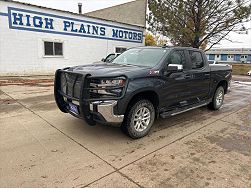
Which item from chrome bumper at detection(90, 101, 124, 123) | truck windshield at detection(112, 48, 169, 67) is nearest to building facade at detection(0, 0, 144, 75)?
truck windshield at detection(112, 48, 169, 67)

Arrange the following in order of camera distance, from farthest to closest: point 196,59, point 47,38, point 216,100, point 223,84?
point 47,38 → point 223,84 → point 216,100 → point 196,59

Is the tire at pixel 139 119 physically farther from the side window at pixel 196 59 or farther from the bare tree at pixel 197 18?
the bare tree at pixel 197 18

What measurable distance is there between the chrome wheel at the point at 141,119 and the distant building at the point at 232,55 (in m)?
73.1

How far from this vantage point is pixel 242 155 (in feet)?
12.8

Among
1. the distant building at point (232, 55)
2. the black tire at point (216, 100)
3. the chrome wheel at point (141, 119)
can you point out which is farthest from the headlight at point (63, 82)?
the distant building at point (232, 55)

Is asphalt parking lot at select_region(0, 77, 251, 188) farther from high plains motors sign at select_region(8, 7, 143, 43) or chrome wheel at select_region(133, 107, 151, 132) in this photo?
high plains motors sign at select_region(8, 7, 143, 43)

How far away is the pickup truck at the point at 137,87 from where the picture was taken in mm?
3857

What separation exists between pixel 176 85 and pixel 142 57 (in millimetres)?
1004

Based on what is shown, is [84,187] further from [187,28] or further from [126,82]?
[187,28]

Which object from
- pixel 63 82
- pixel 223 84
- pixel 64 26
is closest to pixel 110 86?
pixel 63 82

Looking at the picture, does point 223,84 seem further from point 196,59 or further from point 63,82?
point 63,82

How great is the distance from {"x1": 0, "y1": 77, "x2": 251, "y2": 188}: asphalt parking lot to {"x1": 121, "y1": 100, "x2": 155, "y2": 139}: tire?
0.17 metres

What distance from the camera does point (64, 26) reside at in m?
14.7

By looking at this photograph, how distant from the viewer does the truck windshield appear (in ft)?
15.8
